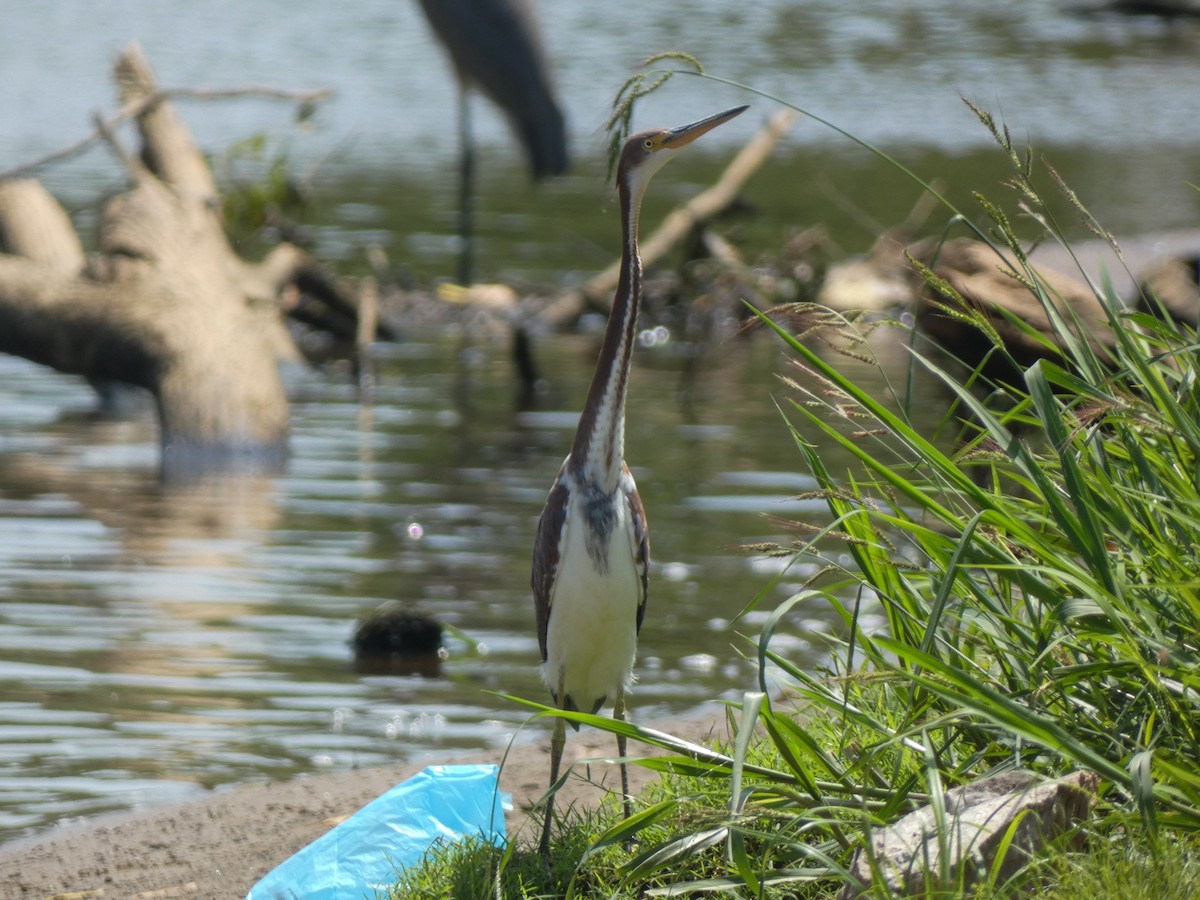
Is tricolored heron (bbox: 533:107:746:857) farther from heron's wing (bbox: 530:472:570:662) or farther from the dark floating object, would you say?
the dark floating object

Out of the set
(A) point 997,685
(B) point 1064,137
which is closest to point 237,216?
(A) point 997,685

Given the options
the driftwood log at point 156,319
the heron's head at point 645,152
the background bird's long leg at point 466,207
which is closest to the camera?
the heron's head at point 645,152

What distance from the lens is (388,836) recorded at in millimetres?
3926

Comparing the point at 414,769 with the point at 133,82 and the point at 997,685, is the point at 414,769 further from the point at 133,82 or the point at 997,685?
the point at 133,82

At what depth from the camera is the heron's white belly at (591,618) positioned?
3.99 meters

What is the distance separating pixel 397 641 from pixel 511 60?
10345 mm

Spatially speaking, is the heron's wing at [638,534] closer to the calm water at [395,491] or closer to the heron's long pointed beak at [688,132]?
the calm water at [395,491]

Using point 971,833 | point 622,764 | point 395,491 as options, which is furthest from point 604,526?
point 395,491

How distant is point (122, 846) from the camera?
4602 mm

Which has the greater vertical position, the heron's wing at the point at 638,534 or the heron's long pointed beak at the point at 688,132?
the heron's long pointed beak at the point at 688,132

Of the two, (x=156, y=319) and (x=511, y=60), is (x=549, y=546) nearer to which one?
(x=156, y=319)

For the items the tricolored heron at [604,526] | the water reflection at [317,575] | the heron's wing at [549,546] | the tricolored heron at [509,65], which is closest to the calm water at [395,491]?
the water reflection at [317,575]

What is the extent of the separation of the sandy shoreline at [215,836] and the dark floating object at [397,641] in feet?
3.47

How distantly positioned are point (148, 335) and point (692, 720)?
4864 mm
